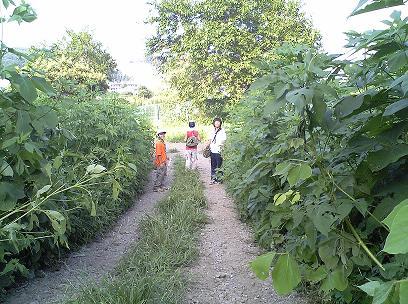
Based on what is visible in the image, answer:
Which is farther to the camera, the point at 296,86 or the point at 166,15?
the point at 166,15

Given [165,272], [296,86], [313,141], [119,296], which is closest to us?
[296,86]

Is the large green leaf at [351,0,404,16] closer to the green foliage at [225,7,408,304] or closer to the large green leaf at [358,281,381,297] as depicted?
the green foliage at [225,7,408,304]

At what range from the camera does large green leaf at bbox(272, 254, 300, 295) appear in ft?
4.75

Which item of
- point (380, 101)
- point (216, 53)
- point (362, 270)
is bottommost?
point (362, 270)

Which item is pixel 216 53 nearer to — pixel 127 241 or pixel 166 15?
pixel 166 15

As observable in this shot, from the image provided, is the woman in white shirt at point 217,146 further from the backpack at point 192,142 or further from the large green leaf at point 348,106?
the large green leaf at point 348,106

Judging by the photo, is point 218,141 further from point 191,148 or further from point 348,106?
point 348,106

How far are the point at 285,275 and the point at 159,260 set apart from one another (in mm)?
2787

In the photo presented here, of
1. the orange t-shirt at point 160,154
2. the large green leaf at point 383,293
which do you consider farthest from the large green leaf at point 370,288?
the orange t-shirt at point 160,154

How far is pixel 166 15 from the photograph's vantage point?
27844 millimetres

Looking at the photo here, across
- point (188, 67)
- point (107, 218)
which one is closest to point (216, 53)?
point (188, 67)

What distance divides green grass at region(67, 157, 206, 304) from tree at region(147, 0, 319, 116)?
1964cm

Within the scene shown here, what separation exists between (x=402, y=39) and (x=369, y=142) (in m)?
0.42

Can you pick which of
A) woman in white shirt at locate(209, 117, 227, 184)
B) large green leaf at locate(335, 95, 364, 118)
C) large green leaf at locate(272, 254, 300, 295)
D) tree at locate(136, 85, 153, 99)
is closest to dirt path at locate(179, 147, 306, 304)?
large green leaf at locate(272, 254, 300, 295)
